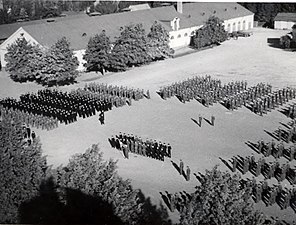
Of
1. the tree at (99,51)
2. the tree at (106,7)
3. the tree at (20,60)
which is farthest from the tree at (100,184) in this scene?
the tree at (106,7)

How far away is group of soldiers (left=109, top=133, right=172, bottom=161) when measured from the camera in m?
14.6

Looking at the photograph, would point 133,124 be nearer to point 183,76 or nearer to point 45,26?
point 183,76

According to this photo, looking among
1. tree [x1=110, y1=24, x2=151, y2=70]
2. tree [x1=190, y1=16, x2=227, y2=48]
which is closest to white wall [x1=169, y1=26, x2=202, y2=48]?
tree [x1=190, y1=16, x2=227, y2=48]

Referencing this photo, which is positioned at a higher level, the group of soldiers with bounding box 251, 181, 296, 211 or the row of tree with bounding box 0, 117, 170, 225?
the row of tree with bounding box 0, 117, 170, 225

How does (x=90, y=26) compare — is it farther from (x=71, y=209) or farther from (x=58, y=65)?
(x=71, y=209)

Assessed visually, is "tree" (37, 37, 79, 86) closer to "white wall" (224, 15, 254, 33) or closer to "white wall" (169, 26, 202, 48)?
"white wall" (169, 26, 202, 48)

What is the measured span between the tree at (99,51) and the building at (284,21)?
21.7 meters

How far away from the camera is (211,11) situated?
3878 cm

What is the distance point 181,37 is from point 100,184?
28416mm

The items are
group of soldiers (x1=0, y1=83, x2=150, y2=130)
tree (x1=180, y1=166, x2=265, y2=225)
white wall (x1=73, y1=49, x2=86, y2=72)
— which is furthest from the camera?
white wall (x1=73, y1=49, x2=86, y2=72)

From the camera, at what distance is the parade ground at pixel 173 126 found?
13594 millimetres

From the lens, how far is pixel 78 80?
1019 inches

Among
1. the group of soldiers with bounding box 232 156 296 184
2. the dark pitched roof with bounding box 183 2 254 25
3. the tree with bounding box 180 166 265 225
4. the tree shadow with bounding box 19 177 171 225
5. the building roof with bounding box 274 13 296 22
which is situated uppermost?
the tree with bounding box 180 166 265 225

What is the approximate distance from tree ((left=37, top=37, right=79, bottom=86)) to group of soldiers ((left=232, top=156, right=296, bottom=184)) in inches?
503
